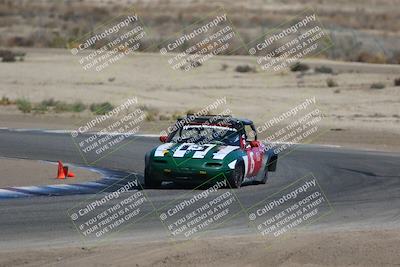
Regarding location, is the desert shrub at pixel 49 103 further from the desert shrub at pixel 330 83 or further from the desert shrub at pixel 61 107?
the desert shrub at pixel 330 83

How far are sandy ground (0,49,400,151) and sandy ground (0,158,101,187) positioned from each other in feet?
35.1

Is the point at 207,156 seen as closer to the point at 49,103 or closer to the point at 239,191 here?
the point at 239,191

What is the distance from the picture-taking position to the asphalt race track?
1397 cm

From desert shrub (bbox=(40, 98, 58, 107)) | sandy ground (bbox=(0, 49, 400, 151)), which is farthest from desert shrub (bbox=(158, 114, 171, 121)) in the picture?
desert shrub (bbox=(40, 98, 58, 107))

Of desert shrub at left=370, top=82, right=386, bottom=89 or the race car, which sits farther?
desert shrub at left=370, top=82, right=386, bottom=89

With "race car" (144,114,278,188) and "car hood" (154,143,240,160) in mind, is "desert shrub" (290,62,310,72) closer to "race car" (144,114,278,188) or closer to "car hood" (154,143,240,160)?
"race car" (144,114,278,188)

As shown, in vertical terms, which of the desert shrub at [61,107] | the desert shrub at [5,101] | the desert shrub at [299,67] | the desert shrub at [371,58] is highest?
the desert shrub at [5,101]

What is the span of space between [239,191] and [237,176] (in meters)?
0.44

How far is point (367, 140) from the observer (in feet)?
104

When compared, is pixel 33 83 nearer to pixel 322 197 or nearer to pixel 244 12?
pixel 322 197

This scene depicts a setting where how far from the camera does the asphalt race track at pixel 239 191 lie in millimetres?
13969

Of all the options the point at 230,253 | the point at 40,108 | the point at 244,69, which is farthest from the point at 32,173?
the point at 244,69

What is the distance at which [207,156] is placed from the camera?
61.7 ft

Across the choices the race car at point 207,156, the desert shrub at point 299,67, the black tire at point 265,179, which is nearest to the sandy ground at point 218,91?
the desert shrub at point 299,67
